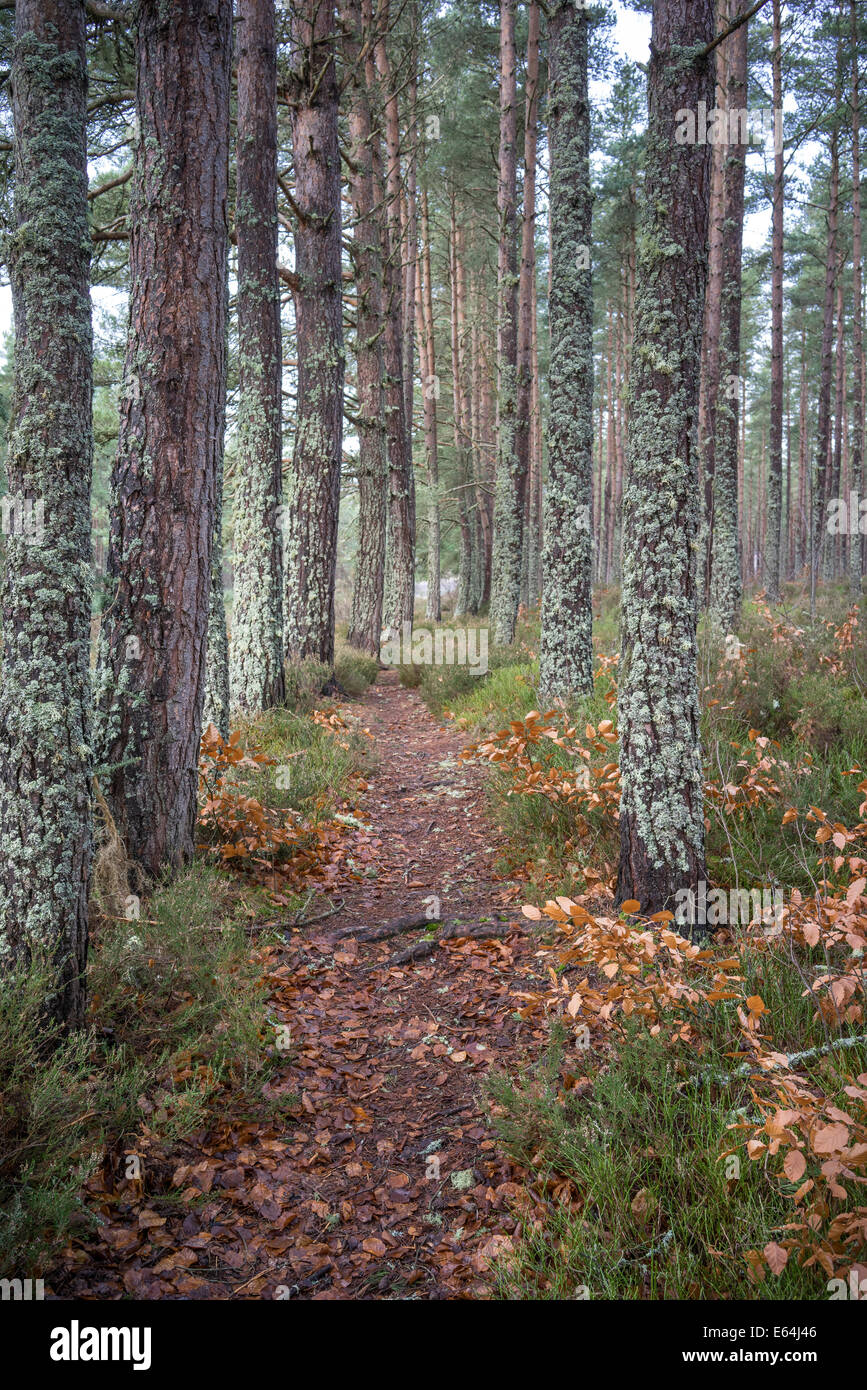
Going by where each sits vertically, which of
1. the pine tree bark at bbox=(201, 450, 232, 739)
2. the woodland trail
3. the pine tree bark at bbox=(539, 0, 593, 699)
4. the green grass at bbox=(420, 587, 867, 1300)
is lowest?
the woodland trail

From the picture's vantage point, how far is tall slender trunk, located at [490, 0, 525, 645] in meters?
12.2

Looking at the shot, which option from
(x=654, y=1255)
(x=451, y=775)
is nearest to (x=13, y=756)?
(x=654, y=1255)

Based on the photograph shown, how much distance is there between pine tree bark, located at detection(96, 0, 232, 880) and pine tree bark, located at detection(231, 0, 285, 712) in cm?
369

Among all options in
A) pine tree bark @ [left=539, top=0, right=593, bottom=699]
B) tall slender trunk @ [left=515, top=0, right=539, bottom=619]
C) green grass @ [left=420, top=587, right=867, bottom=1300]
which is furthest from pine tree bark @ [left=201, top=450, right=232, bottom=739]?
tall slender trunk @ [left=515, top=0, right=539, bottom=619]

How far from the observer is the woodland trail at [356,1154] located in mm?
2547

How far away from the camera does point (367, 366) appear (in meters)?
13.0

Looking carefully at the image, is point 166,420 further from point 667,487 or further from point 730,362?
point 730,362

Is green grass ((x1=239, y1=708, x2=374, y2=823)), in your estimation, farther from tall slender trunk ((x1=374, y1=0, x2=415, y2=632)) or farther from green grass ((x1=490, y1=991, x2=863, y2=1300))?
tall slender trunk ((x1=374, y1=0, x2=415, y2=632))

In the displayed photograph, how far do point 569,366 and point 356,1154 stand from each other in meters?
6.66

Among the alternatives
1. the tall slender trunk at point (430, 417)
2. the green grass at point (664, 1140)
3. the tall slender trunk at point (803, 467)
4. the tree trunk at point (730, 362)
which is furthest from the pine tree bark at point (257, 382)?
the tall slender trunk at point (803, 467)

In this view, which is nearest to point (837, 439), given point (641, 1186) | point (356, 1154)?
point (641, 1186)

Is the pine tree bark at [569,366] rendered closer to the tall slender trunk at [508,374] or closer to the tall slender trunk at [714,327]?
the tall slender trunk at [508,374]
